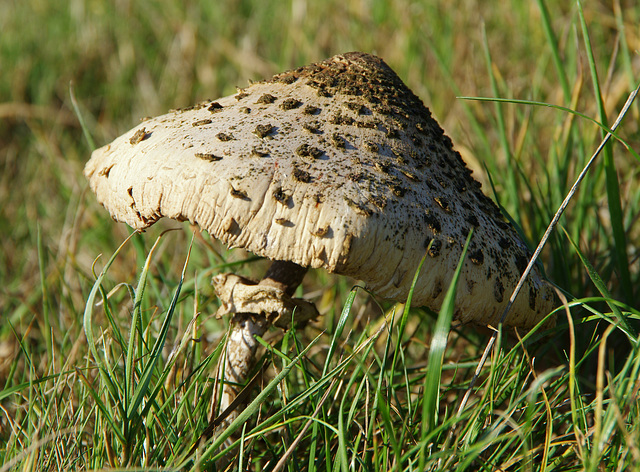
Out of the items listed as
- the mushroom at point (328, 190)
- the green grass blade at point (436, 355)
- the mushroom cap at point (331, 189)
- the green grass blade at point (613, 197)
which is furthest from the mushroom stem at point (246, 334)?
the green grass blade at point (613, 197)

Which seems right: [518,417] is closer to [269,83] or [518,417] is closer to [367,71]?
[367,71]

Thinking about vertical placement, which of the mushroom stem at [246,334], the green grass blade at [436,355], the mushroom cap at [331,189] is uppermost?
the mushroom cap at [331,189]

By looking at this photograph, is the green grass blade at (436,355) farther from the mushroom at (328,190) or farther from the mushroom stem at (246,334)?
the mushroom stem at (246,334)

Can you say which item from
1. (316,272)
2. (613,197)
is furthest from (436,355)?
(316,272)

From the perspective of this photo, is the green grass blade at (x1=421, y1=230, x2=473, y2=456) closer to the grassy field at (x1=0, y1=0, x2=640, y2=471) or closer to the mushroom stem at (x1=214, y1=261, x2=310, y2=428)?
the grassy field at (x1=0, y1=0, x2=640, y2=471)

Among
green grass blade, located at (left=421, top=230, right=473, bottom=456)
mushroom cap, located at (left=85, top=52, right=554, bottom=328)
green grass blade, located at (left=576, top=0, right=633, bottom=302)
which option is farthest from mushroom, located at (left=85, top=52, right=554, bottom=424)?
green grass blade, located at (left=576, top=0, right=633, bottom=302)

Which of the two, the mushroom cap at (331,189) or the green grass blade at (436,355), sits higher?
the mushroom cap at (331,189)

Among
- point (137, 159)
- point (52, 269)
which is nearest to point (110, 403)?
point (137, 159)
